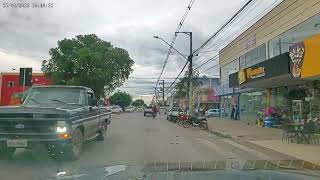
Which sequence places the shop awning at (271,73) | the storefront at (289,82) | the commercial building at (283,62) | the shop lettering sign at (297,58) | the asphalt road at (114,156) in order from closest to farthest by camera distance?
1. the asphalt road at (114,156)
2. the storefront at (289,82)
3. the shop lettering sign at (297,58)
4. the commercial building at (283,62)
5. the shop awning at (271,73)

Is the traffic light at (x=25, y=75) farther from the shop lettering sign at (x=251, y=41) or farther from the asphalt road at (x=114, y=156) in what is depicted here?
the shop lettering sign at (x=251, y=41)

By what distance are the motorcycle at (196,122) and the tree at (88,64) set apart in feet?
101

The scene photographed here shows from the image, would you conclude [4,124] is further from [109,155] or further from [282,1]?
[282,1]

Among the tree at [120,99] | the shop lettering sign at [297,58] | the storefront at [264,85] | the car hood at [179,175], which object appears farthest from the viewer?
the tree at [120,99]

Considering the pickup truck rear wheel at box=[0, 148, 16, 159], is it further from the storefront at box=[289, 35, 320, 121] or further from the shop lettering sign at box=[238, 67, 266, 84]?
the shop lettering sign at box=[238, 67, 266, 84]

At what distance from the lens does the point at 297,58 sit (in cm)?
2223

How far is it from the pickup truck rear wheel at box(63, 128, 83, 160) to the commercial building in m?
10.7

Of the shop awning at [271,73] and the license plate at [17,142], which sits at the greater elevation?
the shop awning at [271,73]

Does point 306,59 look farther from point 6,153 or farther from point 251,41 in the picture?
point 251,41

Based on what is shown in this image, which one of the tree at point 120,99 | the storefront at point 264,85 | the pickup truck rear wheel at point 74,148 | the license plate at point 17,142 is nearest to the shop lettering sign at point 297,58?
the storefront at point 264,85

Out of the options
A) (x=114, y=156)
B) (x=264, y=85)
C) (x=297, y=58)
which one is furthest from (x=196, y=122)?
(x=114, y=156)

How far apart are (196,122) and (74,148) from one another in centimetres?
2256

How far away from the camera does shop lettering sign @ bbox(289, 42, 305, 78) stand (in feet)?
71.9

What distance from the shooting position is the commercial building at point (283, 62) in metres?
22.4
